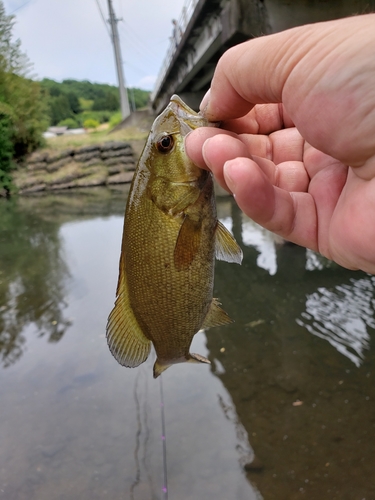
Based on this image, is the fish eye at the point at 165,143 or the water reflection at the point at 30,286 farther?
the water reflection at the point at 30,286

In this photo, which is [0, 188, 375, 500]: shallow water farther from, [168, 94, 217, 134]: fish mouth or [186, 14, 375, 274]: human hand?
[168, 94, 217, 134]: fish mouth

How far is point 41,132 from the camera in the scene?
27.1 m

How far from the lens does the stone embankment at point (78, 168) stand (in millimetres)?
22938

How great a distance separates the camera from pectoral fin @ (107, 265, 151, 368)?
6.15 feet

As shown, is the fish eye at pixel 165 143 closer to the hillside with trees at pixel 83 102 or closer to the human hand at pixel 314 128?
the human hand at pixel 314 128

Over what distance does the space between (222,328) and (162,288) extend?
3.78 meters

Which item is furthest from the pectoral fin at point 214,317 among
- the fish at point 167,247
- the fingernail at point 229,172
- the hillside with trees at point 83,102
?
the hillside with trees at point 83,102

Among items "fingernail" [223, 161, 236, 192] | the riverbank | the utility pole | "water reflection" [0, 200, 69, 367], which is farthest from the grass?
"fingernail" [223, 161, 236, 192]

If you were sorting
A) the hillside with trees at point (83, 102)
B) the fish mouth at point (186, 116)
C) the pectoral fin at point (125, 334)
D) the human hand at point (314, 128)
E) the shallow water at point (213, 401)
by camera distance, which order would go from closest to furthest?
the human hand at point (314, 128), the fish mouth at point (186, 116), the pectoral fin at point (125, 334), the shallow water at point (213, 401), the hillside with trees at point (83, 102)

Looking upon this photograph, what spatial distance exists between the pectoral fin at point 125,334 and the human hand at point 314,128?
775mm

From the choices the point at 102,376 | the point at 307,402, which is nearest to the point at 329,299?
the point at 307,402

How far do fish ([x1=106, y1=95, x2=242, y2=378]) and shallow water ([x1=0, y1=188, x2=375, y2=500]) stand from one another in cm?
208

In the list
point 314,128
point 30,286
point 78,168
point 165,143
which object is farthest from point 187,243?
point 78,168

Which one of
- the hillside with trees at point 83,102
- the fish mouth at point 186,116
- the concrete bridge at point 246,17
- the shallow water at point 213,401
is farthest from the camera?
the hillside with trees at point 83,102
